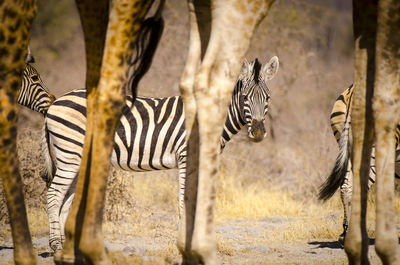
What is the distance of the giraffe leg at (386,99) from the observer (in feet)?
9.79

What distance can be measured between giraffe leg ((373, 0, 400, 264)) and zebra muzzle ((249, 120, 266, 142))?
337 centimetres

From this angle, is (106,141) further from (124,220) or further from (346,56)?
(346,56)

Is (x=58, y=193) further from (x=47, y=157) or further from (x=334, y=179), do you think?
(x=334, y=179)

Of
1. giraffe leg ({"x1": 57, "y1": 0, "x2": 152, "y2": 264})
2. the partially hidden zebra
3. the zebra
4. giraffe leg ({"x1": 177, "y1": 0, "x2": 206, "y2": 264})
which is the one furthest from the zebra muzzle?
giraffe leg ({"x1": 57, "y1": 0, "x2": 152, "y2": 264})

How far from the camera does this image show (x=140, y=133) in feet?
22.1

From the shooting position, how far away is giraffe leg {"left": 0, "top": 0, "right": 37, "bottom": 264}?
105 inches

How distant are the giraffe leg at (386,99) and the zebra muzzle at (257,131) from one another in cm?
→ 337

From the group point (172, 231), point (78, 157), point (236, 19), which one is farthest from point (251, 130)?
point (236, 19)

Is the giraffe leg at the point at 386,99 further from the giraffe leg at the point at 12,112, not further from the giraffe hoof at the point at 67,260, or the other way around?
the giraffe leg at the point at 12,112

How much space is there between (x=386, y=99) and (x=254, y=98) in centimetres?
360

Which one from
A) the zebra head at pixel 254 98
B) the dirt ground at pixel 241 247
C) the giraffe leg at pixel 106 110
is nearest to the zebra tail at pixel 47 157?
the dirt ground at pixel 241 247

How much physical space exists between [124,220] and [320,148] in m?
3.85

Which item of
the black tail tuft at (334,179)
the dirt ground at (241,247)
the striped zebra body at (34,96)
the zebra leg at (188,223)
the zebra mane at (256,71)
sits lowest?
the dirt ground at (241,247)

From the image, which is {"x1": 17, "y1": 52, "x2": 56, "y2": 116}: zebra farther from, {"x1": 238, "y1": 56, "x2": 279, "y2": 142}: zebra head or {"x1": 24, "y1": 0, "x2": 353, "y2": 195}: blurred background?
{"x1": 24, "y1": 0, "x2": 353, "y2": 195}: blurred background
